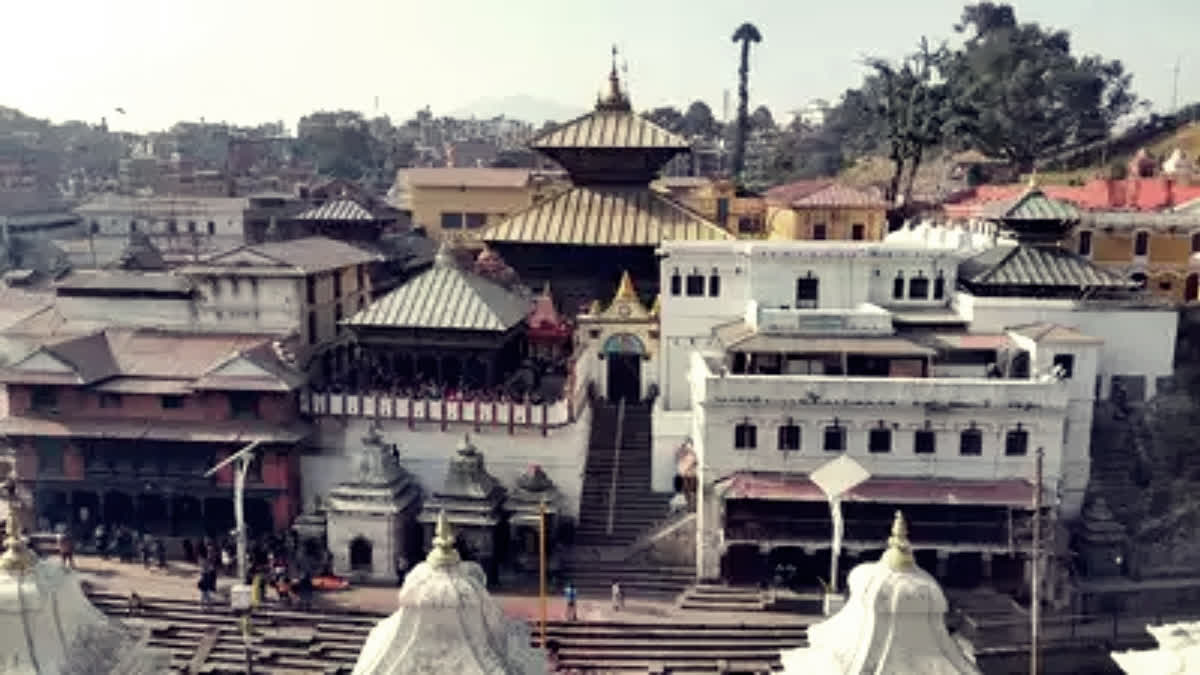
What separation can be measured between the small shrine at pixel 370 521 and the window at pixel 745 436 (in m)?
8.78

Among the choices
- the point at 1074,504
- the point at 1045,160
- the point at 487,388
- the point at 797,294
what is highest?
the point at 1045,160

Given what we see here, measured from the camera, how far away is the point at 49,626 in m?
13.6

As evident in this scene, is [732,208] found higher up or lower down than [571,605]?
higher up

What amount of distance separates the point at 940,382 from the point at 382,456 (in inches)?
563

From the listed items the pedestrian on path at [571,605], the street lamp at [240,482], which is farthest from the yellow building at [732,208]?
the pedestrian on path at [571,605]

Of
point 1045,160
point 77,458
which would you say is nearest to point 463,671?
point 77,458

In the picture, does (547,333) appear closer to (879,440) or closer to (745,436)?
(745,436)

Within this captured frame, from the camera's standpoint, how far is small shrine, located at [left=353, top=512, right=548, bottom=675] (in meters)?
13.3

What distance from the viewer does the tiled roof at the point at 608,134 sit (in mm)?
39125

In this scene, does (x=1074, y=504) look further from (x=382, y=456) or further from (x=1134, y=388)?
(x=382, y=456)

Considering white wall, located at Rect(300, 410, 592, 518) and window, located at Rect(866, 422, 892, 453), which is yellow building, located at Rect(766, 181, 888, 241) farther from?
window, located at Rect(866, 422, 892, 453)

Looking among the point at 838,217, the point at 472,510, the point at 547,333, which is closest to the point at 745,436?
the point at 472,510

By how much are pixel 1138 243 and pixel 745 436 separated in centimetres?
1930

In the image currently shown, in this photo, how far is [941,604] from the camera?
1338 cm
